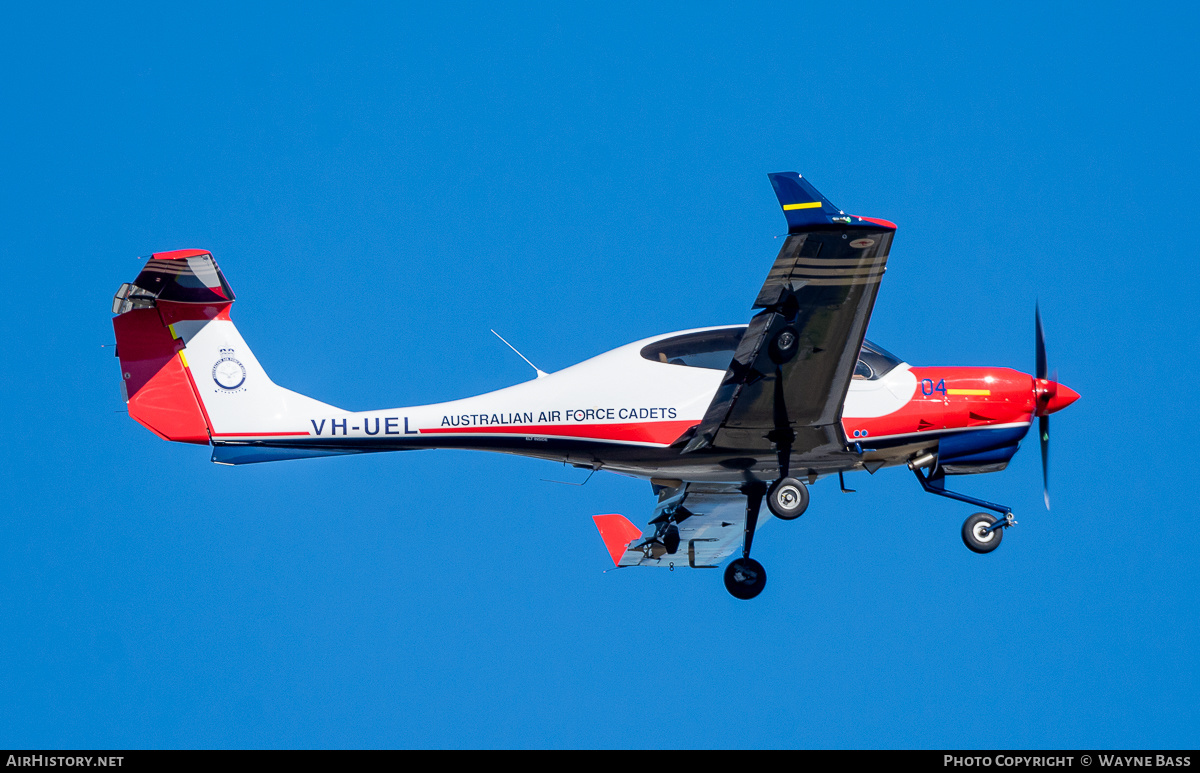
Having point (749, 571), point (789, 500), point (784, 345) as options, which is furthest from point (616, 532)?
point (784, 345)

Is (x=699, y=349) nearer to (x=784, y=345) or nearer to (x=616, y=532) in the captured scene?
(x=784, y=345)

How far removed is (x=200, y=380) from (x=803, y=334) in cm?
738

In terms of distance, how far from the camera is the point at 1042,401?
1527 centimetres

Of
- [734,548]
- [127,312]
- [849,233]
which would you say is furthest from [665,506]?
[127,312]

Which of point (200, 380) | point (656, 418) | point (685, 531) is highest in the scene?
point (685, 531)

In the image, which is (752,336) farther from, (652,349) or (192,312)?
(192,312)

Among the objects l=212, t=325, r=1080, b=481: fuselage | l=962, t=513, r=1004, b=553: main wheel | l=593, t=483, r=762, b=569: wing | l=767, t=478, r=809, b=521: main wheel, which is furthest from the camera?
l=593, t=483, r=762, b=569: wing

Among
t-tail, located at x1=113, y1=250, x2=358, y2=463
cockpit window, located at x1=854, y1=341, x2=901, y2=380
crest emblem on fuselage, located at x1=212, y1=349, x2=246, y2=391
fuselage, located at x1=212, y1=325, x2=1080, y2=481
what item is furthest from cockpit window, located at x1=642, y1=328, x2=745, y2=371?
crest emblem on fuselage, located at x1=212, y1=349, x2=246, y2=391

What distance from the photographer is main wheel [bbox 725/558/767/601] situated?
16.2 meters

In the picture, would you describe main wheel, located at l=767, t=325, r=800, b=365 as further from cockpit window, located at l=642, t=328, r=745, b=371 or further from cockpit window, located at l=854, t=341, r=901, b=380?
cockpit window, located at l=854, t=341, r=901, b=380

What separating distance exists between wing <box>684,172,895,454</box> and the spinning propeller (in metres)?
2.76

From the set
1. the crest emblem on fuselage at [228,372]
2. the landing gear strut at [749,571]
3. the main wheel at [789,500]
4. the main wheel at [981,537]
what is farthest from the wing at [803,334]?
the crest emblem on fuselage at [228,372]

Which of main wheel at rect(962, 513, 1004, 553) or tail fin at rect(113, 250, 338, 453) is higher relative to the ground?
tail fin at rect(113, 250, 338, 453)

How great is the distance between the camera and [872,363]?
49.4 feet
